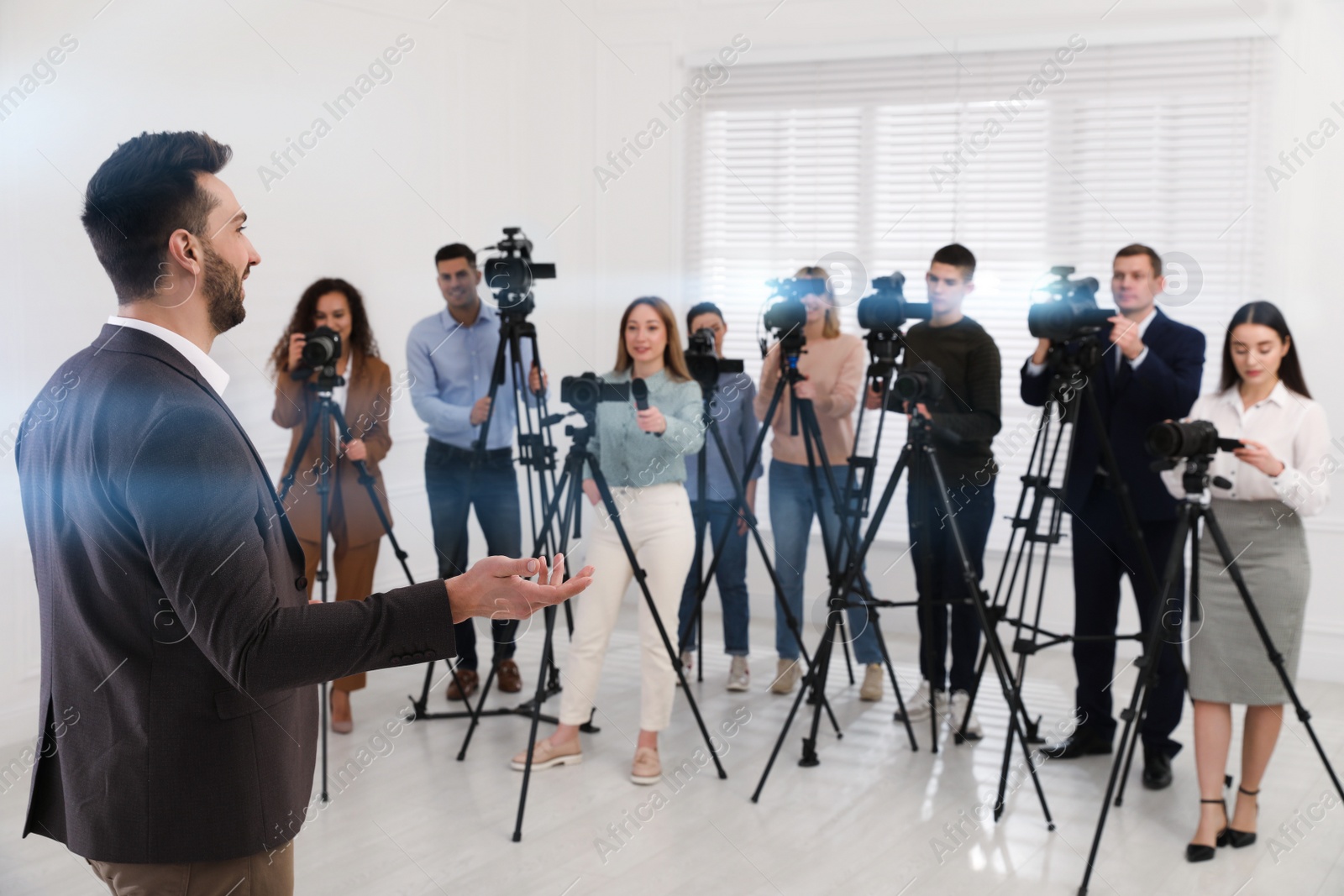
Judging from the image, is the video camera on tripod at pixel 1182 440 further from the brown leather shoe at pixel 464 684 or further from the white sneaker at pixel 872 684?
the brown leather shoe at pixel 464 684

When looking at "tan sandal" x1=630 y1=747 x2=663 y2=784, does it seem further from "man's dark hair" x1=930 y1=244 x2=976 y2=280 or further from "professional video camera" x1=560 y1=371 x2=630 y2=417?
"man's dark hair" x1=930 y1=244 x2=976 y2=280

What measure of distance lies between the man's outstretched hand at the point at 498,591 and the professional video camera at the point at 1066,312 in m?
2.10

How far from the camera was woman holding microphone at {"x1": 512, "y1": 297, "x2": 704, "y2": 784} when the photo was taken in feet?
10.3

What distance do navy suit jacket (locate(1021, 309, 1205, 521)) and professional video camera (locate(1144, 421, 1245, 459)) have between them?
63 cm

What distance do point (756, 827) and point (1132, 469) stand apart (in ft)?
4.85

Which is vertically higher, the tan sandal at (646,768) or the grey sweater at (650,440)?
the grey sweater at (650,440)

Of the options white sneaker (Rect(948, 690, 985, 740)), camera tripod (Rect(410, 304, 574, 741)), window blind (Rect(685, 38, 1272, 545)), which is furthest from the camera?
window blind (Rect(685, 38, 1272, 545))

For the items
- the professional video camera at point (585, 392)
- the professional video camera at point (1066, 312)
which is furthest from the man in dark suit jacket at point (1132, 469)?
the professional video camera at point (585, 392)

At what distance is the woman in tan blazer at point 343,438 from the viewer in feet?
11.3

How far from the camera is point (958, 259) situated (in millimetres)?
3477

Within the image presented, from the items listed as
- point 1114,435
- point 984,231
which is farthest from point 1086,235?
point 1114,435

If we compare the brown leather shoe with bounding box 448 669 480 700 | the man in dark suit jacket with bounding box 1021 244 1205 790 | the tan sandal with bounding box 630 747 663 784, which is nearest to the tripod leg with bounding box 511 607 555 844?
the tan sandal with bounding box 630 747 663 784

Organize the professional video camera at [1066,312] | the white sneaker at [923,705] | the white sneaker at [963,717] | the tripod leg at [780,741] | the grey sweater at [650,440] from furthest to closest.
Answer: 1. the white sneaker at [923,705]
2. the white sneaker at [963,717]
3. the grey sweater at [650,440]
4. the tripod leg at [780,741]
5. the professional video camera at [1066,312]

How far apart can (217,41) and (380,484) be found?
5.47 feet
